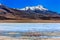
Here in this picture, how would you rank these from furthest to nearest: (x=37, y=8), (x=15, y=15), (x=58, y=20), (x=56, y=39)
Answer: (x=58, y=20) < (x=15, y=15) < (x=37, y=8) < (x=56, y=39)

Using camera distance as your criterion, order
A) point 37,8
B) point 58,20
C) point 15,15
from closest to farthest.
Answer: point 37,8 → point 15,15 → point 58,20

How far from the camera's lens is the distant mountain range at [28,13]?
9656 millimetres

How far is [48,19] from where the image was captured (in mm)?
10617

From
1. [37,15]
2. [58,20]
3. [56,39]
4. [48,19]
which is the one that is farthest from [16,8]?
[56,39]

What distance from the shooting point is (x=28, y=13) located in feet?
32.2

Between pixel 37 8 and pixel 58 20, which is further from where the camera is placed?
pixel 58 20

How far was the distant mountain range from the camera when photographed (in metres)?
9.66

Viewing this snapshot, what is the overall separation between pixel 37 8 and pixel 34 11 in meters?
0.43

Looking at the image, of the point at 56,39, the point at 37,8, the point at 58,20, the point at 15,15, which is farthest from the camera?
the point at 58,20

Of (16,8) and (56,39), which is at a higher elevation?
(16,8)

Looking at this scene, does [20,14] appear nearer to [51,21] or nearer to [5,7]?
[5,7]

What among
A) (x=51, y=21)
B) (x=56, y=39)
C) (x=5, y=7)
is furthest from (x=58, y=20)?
(x=56, y=39)

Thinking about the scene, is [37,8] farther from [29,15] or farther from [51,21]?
[51,21]

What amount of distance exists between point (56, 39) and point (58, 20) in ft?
15.9
